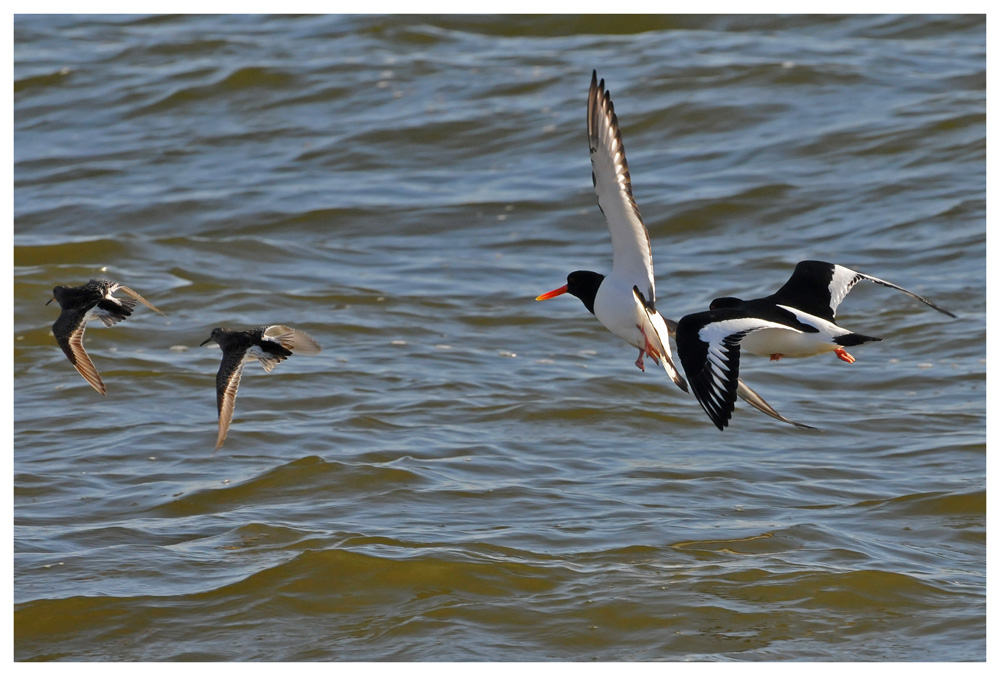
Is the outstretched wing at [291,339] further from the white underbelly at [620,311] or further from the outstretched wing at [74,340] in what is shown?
the white underbelly at [620,311]

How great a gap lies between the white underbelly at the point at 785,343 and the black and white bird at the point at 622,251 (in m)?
0.47

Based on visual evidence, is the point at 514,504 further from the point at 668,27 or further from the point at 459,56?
the point at 668,27

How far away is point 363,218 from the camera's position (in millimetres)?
12266

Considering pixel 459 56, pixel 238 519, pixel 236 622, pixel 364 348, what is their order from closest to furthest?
pixel 236 622, pixel 238 519, pixel 364 348, pixel 459 56

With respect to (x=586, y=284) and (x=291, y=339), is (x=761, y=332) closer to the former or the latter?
(x=586, y=284)

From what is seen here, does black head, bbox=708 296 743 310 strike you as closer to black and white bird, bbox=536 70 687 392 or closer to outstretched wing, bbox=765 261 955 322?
outstretched wing, bbox=765 261 955 322

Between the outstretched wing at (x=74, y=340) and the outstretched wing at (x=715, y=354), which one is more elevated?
the outstretched wing at (x=74, y=340)

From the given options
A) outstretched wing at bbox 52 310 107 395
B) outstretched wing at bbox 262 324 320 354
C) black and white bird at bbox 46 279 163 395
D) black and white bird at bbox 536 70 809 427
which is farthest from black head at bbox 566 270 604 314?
outstretched wing at bbox 52 310 107 395

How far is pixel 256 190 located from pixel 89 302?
6.89 metres

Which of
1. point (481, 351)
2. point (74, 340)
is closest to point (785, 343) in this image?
point (481, 351)

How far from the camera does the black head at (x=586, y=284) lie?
23.4 feet

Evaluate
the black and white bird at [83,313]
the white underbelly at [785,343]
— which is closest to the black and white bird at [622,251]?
the white underbelly at [785,343]

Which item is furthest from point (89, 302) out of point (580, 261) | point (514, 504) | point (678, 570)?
point (580, 261)

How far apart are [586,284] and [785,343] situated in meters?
1.20
